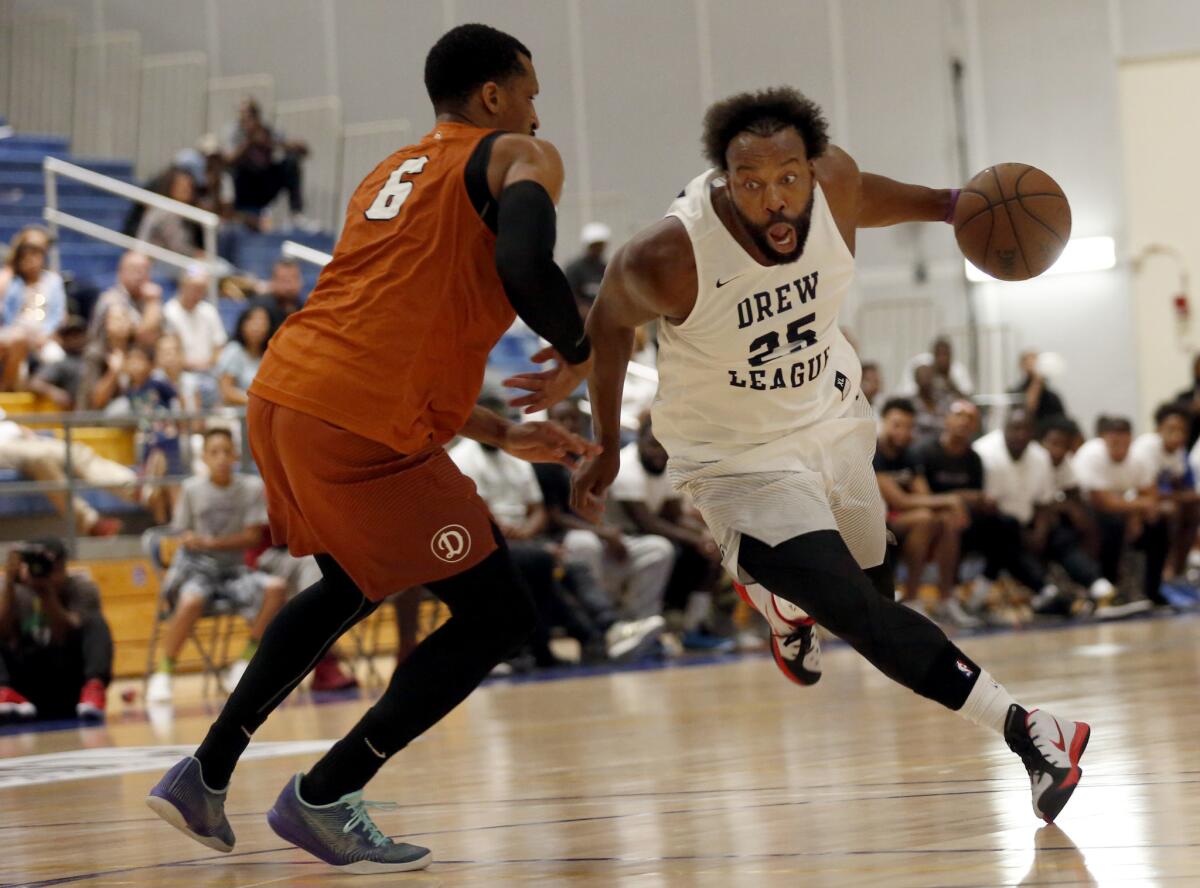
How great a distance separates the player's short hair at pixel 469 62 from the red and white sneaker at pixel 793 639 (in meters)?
1.79

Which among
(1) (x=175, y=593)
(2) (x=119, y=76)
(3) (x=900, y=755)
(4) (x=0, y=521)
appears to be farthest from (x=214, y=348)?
(3) (x=900, y=755)

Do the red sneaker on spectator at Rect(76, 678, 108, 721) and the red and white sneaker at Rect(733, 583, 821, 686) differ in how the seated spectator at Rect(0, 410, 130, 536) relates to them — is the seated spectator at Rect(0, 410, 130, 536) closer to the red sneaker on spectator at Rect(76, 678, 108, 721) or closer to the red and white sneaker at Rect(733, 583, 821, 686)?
the red sneaker on spectator at Rect(76, 678, 108, 721)

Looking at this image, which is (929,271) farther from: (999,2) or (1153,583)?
(1153,583)

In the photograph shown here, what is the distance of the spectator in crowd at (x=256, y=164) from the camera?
16688 mm

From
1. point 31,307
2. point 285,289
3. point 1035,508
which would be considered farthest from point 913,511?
point 31,307

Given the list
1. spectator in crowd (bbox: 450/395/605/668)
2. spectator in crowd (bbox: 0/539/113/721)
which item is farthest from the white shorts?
spectator in crowd (bbox: 450/395/605/668)

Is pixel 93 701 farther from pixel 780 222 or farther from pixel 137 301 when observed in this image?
pixel 780 222

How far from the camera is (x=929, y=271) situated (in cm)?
1762

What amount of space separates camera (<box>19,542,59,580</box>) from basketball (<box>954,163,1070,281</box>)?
226 inches

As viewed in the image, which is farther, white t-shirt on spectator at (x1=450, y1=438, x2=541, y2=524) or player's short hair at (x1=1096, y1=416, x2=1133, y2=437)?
player's short hair at (x1=1096, y1=416, x2=1133, y2=437)

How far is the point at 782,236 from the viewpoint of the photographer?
3707 mm

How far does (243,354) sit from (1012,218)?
819cm

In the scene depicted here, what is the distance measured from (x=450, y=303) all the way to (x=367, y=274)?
19 cm

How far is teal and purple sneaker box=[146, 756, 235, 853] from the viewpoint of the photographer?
11.1 ft
